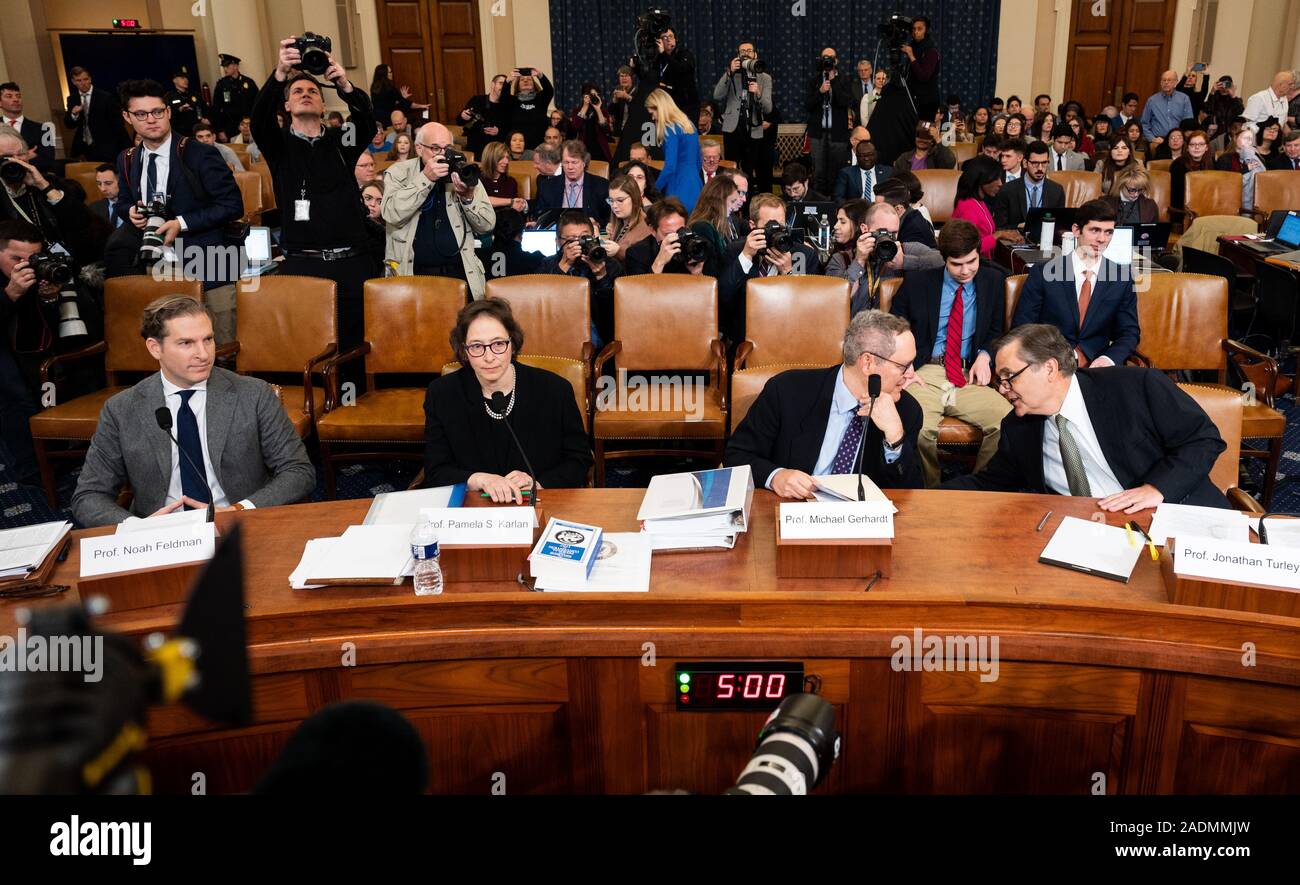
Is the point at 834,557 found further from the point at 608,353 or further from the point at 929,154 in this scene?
the point at 929,154

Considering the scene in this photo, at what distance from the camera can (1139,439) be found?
277cm

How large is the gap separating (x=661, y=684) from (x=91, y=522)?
1750 mm

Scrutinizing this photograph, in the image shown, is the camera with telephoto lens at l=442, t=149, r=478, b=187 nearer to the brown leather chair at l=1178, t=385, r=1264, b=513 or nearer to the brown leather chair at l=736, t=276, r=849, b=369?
the brown leather chair at l=736, t=276, r=849, b=369

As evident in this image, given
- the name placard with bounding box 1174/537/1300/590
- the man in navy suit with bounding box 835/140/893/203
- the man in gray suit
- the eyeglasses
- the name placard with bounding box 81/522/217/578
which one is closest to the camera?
the name placard with bounding box 1174/537/1300/590

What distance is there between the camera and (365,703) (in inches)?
31.9

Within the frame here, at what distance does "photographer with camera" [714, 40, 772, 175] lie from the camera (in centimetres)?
807

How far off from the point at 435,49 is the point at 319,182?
8685 millimetres

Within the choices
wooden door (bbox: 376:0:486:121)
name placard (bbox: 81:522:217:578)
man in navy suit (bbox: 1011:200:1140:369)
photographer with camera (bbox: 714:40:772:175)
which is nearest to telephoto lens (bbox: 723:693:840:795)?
name placard (bbox: 81:522:217:578)

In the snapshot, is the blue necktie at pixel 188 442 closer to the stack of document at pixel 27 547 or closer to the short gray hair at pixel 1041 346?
the stack of document at pixel 27 547

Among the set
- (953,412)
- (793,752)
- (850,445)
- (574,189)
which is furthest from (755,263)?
(793,752)

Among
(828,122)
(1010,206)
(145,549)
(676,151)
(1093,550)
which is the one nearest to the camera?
(145,549)

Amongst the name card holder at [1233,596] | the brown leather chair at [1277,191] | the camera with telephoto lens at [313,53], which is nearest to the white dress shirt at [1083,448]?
the name card holder at [1233,596]

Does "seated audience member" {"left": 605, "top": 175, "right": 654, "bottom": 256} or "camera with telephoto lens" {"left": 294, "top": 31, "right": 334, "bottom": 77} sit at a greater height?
"camera with telephoto lens" {"left": 294, "top": 31, "right": 334, "bottom": 77}

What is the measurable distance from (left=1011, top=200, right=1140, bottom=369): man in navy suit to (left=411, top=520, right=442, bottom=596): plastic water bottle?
9.91ft
